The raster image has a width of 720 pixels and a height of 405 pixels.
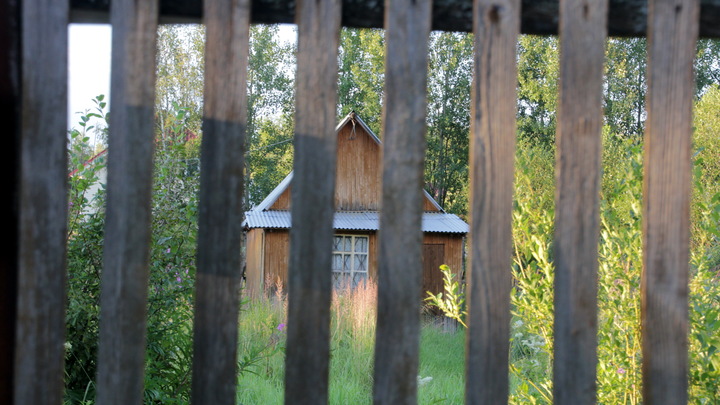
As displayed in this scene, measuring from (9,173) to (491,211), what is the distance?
3.37 ft

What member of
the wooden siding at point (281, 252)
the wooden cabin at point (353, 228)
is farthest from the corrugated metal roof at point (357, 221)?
the wooden siding at point (281, 252)

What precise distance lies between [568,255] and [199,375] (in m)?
0.82

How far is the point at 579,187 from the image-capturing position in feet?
4.41

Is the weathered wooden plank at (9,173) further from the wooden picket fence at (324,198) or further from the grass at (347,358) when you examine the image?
the grass at (347,358)

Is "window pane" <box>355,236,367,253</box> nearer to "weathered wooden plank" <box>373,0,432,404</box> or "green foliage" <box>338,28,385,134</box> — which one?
"green foliage" <box>338,28,385,134</box>

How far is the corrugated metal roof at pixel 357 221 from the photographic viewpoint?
1449cm

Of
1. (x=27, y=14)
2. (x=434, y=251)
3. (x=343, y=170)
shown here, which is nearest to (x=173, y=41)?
(x=343, y=170)

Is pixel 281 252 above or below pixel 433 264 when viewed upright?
above

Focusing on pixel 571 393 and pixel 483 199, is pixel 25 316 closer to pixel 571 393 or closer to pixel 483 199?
pixel 483 199

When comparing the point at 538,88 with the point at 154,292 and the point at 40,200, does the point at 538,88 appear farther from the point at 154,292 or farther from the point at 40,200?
the point at 40,200

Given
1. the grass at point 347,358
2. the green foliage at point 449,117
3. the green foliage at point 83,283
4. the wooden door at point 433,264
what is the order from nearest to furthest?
the green foliage at point 83,283 → the grass at point 347,358 → the wooden door at point 433,264 → the green foliage at point 449,117

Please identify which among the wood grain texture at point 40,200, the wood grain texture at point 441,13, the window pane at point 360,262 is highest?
the wood grain texture at point 441,13

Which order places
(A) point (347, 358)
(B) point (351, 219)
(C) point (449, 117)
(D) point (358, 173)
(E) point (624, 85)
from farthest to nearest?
(C) point (449, 117) < (E) point (624, 85) < (D) point (358, 173) < (B) point (351, 219) < (A) point (347, 358)

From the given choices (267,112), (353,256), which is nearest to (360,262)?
(353,256)
